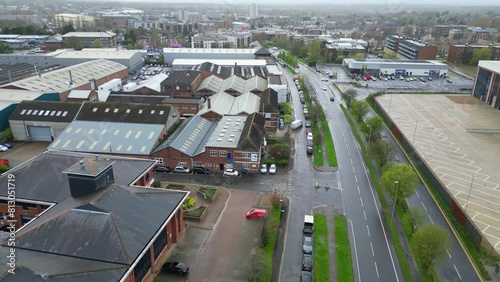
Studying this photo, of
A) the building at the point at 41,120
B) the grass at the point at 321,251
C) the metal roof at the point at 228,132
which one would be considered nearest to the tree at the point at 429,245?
the grass at the point at 321,251

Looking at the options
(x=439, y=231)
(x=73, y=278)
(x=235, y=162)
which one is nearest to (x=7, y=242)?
(x=73, y=278)

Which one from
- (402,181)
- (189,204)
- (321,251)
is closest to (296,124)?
(402,181)

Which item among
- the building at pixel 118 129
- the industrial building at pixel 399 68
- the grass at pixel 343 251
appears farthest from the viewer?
the industrial building at pixel 399 68

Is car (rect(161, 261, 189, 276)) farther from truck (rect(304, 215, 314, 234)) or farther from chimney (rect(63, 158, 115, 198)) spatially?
truck (rect(304, 215, 314, 234))

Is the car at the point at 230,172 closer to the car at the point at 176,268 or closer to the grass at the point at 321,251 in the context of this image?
the grass at the point at 321,251

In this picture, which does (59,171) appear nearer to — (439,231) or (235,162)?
(235,162)

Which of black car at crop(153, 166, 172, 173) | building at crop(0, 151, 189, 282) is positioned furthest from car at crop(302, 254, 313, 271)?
black car at crop(153, 166, 172, 173)

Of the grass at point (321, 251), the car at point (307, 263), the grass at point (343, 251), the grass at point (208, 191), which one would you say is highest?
the car at point (307, 263)
